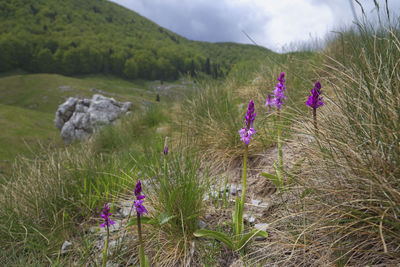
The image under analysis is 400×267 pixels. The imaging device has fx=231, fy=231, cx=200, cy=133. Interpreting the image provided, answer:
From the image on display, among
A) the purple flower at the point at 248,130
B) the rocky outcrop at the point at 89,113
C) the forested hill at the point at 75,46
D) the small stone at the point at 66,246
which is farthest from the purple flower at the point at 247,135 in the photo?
the forested hill at the point at 75,46

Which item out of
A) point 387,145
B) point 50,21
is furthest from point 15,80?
point 387,145

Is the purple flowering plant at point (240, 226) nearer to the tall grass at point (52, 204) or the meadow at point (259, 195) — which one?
the meadow at point (259, 195)

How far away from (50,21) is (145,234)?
14325 centimetres

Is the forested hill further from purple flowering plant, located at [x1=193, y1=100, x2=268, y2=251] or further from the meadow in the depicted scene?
purple flowering plant, located at [x1=193, y1=100, x2=268, y2=251]

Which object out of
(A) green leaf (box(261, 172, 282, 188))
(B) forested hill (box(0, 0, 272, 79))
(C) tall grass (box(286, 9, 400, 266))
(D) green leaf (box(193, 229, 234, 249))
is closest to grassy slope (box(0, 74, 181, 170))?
(B) forested hill (box(0, 0, 272, 79))

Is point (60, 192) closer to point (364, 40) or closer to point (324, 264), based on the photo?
point (324, 264)

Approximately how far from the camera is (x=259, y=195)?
2.92m

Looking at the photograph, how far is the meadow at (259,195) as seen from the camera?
5.11 ft

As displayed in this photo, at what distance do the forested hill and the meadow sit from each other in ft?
245

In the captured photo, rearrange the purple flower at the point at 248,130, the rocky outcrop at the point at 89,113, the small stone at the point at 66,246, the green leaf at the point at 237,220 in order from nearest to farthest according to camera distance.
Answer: the purple flower at the point at 248,130 → the green leaf at the point at 237,220 → the small stone at the point at 66,246 → the rocky outcrop at the point at 89,113

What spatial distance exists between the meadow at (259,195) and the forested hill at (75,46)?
245 ft

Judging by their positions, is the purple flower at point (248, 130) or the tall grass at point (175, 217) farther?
the tall grass at point (175, 217)

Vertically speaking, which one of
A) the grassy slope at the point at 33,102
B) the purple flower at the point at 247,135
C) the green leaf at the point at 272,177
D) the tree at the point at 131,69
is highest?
the tree at the point at 131,69

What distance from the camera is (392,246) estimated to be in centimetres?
147
